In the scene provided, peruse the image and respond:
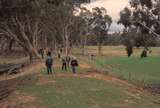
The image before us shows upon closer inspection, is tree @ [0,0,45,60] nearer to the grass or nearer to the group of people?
the group of people

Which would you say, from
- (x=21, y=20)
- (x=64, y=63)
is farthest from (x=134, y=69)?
(x=64, y=63)

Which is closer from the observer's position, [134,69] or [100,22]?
[134,69]

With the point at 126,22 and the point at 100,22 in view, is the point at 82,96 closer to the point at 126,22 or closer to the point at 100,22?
the point at 126,22

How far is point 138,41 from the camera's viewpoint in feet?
133

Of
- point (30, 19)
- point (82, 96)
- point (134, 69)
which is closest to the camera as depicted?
point (82, 96)

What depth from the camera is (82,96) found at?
23.4m

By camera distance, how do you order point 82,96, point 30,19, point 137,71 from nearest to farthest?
point 82,96
point 30,19
point 137,71

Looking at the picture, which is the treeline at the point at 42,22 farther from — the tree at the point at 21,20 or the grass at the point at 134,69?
the grass at the point at 134,69

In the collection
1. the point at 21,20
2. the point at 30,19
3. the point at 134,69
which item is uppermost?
the point at 30,19

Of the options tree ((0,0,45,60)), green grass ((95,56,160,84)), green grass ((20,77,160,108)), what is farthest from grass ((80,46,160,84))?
green grass ((20,77,160,108))

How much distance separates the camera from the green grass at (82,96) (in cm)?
2144

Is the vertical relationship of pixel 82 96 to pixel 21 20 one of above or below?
below

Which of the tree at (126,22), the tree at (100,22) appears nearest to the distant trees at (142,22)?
the tree at (126,22)

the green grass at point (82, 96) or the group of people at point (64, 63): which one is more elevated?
the group of people at point (64, 63)
